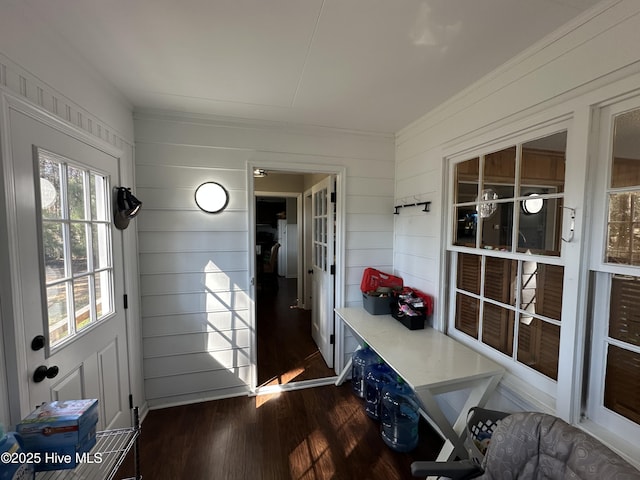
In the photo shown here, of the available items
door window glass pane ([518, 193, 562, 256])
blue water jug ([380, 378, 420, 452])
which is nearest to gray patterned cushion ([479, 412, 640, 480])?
door window glass pane ([518, 193, 562, 256])

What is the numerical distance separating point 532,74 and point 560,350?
1.34m

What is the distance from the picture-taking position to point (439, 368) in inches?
61.0

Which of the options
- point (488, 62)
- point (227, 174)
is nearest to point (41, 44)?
point (227, 174)

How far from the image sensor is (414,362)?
63.2 inches

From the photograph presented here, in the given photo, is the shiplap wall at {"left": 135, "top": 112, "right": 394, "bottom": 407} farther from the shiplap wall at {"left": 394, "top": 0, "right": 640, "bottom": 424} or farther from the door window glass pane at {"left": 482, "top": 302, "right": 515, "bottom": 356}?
the door window glass pane at {"left": 482, "top": 302, "right": 515, "bottom": 356}

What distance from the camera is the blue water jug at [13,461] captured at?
2.66ft

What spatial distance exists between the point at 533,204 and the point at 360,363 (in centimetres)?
177

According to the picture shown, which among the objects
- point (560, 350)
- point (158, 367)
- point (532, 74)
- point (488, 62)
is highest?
point (488, 62)

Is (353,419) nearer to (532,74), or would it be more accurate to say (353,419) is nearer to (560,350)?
(560,350)

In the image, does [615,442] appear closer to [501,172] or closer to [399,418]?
[399,418]

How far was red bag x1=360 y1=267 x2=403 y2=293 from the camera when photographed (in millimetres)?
2475

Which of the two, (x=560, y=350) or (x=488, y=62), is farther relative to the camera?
(x=488, y=62)

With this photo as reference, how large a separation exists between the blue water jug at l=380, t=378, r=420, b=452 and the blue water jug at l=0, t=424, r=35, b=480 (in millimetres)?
1818

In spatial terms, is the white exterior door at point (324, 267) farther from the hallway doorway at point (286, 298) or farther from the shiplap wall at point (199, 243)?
the shiplap wall at point (199, 243)
